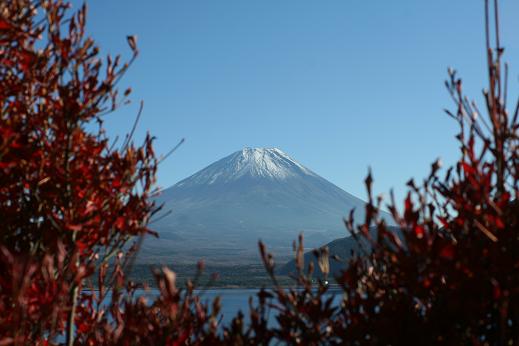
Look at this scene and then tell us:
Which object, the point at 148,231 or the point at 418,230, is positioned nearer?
the point at 418,230

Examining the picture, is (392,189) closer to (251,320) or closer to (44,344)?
(251,320)

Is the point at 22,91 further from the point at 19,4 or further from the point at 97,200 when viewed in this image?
the point at 97,200

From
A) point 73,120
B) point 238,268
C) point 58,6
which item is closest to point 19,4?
point 58,6

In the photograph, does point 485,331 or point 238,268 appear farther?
point 238,268

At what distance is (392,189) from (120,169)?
8.04ft

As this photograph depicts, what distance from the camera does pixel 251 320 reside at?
381 cm

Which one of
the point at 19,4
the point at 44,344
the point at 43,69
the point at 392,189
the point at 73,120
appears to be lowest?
the point at 44,344

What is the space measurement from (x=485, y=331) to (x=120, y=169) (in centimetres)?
284

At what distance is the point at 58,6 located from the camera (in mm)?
4484

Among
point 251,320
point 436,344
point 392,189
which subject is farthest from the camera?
point 251,320

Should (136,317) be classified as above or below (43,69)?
below

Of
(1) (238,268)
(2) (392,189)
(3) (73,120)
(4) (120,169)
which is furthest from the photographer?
(1) (238,268)

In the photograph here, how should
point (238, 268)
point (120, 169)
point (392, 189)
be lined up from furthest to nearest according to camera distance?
1. point (238, 268)
2. point (120, 169)
3. point (392, 189)

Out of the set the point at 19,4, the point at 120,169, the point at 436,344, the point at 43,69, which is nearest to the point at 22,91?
the point at 43,69
